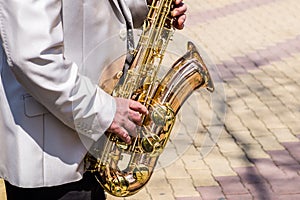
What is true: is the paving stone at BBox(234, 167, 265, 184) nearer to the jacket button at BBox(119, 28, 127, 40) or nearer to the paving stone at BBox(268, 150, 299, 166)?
the paving stone at BBox(268, 150, 299, 166)

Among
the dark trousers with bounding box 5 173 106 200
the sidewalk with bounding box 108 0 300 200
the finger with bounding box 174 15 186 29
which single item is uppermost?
the finger with bounding box 174 15 186 29

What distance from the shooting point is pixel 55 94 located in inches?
83.2

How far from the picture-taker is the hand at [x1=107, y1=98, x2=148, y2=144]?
231 cm

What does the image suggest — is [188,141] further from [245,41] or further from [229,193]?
[245,41]

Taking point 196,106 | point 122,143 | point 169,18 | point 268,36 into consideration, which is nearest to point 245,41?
point 268,36

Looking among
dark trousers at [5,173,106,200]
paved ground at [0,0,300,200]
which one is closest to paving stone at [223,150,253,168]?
paved ground at [0,0,300,200]

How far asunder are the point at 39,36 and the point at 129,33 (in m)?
0.62

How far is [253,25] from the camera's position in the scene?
8523 mm

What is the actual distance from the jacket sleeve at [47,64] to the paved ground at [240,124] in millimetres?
1187

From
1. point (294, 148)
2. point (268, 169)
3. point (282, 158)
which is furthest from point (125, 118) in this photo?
point (294, 148)

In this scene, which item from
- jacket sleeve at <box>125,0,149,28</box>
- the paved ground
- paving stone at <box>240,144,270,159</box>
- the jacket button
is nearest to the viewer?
the jacket button

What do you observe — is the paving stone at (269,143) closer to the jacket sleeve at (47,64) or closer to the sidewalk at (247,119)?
the sidewalk at (247,119)

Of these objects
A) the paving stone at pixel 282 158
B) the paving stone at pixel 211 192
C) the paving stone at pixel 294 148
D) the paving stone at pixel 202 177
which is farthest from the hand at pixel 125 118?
the paving stone at pixel 294 148

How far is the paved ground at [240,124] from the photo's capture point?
15.2 feet
